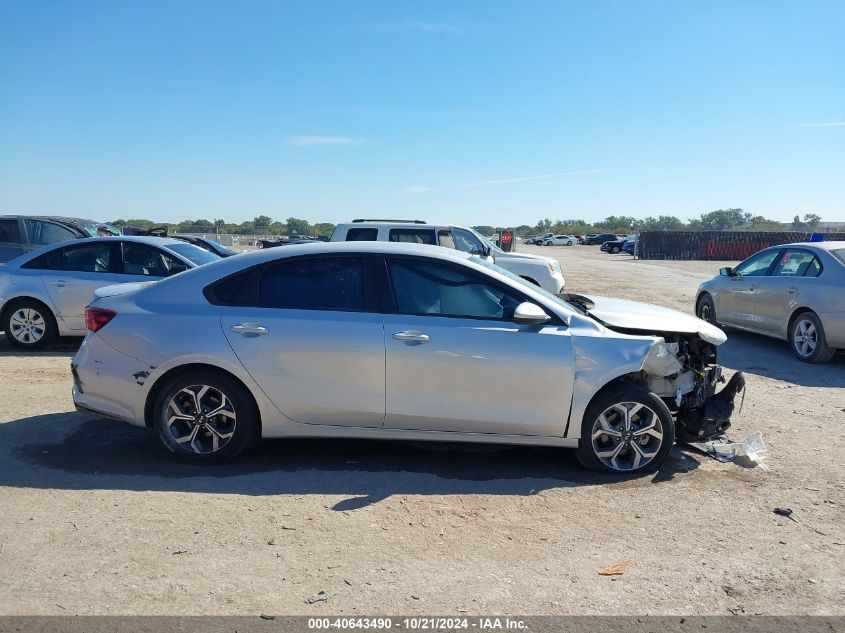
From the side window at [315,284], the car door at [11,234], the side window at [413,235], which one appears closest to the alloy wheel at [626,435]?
the side window at [315,284]

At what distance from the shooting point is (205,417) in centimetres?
508

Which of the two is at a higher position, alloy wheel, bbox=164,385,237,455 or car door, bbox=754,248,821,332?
car door, bbox=754,248,821,332

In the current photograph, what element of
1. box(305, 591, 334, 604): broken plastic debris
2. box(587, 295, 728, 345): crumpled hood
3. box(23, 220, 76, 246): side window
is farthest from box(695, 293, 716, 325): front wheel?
box(23, 220, 76, 246): side window

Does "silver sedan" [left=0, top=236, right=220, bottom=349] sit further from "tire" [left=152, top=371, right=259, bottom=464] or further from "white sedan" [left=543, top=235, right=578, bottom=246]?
"white sedan" [left=543, top=235, right=578, bottom=246]

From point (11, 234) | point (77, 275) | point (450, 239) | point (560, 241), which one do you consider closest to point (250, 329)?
point (77, 275)

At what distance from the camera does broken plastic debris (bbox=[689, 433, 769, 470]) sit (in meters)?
5.41

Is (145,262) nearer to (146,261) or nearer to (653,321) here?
(146,261)

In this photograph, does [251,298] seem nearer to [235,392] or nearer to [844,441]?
[235,392]

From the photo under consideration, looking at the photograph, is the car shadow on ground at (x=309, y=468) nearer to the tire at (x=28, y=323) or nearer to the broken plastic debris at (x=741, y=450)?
the broken plastic debris at (x=741, y=450)

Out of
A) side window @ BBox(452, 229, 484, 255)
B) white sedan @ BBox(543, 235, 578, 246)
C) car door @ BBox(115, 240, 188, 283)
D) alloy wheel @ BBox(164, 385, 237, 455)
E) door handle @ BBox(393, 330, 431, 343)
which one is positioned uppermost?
white sedan @ BBox(543, 235, 578, 246)

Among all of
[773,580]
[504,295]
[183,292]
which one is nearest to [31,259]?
[183,292]

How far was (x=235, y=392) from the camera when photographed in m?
5.03

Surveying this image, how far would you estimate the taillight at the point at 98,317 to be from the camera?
5.27m

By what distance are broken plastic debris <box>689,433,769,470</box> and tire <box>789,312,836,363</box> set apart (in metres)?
4.44
